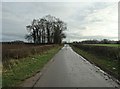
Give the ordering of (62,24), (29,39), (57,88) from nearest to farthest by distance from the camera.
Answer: (57,88) → (29,39) → (62,24)

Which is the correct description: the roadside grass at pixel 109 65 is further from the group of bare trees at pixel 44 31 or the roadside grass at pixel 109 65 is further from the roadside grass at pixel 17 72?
the group of bare trees at pixel 44 31

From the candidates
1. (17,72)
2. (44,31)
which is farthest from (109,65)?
(44,31)

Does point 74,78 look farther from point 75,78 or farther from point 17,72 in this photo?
point 17,72

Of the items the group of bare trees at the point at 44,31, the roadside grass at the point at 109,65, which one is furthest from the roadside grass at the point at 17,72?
the group of bare trees at the point at 44,31

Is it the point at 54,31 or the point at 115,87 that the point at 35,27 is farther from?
the point at 115,87

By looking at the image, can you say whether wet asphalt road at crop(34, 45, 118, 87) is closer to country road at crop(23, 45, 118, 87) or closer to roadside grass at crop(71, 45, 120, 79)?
country road at crop(23, 45, 118, 87)

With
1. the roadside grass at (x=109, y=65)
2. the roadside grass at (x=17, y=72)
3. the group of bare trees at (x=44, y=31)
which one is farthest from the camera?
the group of bare trees at (x=44, y=31)

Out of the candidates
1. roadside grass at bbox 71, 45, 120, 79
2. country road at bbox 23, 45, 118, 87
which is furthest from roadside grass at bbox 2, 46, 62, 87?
roadside grass at bbox 71, 45, 120, 79

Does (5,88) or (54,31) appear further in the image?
(54,31)

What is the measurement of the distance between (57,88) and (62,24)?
102898mm

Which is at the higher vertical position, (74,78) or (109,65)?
(74,78)

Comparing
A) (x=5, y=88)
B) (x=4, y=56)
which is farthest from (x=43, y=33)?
(x=5, y=88)

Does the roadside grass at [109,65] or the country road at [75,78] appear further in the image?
the roadside grass at [109,65]

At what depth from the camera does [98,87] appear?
30.6 ft
